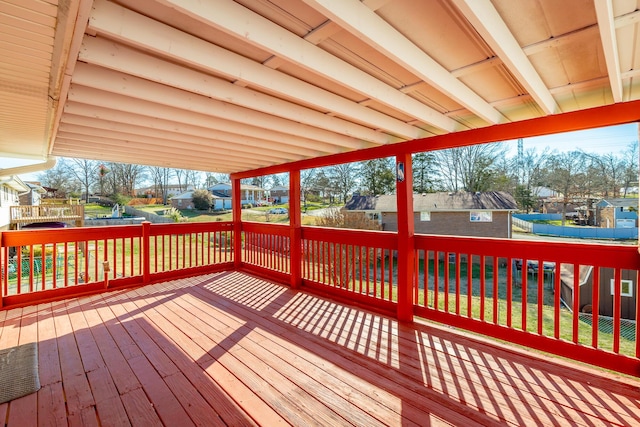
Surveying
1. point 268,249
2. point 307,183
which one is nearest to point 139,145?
point 268,249

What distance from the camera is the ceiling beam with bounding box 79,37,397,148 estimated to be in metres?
1.60

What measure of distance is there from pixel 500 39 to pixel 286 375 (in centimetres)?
258

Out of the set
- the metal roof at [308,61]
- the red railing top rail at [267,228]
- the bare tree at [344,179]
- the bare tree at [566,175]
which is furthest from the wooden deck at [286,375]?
the bare tree at [344,179]

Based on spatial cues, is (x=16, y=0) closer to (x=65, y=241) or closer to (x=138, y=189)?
(x=65, y=241)

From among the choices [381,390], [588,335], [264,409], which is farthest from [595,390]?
[588,335]

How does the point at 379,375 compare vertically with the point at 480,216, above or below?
below

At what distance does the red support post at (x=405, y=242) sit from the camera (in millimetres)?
3283

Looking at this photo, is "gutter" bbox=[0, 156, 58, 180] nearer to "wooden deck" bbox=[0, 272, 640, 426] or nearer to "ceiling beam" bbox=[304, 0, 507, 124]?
"wooden deck" bbox=[0, 272, 640, 426]

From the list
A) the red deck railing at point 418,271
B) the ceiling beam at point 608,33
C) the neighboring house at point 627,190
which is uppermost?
the ceiling beam at point 608,33

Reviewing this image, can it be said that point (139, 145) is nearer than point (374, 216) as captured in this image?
Yes

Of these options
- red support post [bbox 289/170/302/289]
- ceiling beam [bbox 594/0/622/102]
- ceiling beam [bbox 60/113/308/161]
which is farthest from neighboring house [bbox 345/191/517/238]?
ceiling beam [bbox 594/0/622/102]

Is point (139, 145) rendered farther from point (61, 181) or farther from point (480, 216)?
point (61, 181)

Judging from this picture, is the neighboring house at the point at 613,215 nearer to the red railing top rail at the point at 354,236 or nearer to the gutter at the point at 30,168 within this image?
the red railing top rail at the point at 354,236

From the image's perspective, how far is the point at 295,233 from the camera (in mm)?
4672
